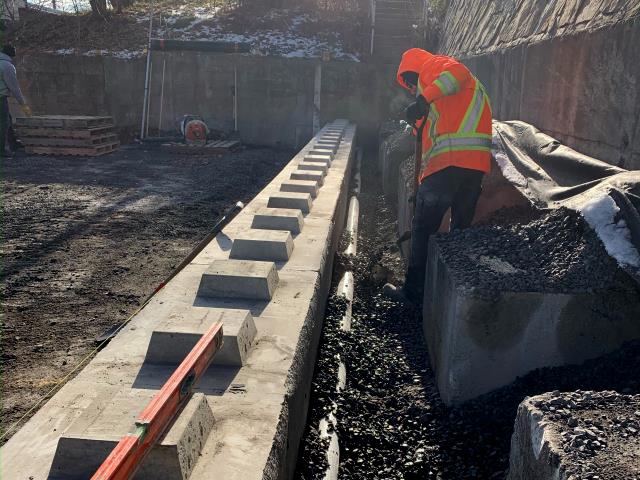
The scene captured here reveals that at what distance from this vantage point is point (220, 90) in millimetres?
16328

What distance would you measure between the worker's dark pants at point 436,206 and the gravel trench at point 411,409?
1.87 ft

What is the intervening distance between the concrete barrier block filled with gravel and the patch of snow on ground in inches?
2.9

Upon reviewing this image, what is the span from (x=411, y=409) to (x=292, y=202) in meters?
3.12

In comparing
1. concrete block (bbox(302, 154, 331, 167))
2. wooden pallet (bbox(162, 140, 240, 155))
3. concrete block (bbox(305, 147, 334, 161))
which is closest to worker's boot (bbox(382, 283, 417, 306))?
concrete block (bbox(302, 154, 331, 167))

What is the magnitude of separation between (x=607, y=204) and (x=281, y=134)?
536 inches

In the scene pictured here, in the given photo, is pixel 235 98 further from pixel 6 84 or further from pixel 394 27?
pixel 6 84

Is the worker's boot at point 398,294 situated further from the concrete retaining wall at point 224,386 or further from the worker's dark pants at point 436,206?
the concrete retaining wall at point 224,386

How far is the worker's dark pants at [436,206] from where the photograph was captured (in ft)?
17.0

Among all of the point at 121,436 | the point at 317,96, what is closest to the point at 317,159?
the point at 121,436

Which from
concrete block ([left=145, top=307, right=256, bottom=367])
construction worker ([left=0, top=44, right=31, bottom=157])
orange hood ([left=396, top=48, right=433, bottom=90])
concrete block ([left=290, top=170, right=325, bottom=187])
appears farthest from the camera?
construction worker ([left=0, top=44, right=31, bottom=157])

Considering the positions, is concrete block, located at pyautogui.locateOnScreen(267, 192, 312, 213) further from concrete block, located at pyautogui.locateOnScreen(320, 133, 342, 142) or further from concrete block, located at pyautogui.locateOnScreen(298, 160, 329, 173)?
concrete block, located at pyautogui.locateOnScreen(320, 133, 342, 142)

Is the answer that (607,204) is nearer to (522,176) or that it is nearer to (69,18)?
(522,176)

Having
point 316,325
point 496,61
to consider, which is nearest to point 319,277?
point 316,325

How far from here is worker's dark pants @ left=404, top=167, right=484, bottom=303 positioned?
204 inches
